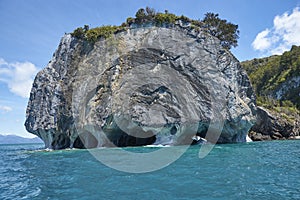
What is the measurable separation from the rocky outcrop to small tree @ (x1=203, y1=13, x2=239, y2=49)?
53.8 feet

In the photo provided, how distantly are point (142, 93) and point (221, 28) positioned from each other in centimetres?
2007

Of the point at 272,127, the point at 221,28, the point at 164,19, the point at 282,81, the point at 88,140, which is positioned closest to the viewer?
the point at 88,140

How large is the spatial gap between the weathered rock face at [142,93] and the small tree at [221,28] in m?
5.93

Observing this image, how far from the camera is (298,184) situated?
10547mm

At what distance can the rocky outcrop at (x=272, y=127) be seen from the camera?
4981 centimetres

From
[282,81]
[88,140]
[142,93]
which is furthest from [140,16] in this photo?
[282,81]

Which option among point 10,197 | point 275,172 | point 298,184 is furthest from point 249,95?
point 10,197

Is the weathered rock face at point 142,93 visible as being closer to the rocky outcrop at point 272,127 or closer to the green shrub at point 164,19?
the green shrub at point 164,19

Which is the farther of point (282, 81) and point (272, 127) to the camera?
point (282, 81)

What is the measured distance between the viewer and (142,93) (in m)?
34.4

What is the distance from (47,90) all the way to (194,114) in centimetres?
2365

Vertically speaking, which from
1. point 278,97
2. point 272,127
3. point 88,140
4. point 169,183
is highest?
point 278,97

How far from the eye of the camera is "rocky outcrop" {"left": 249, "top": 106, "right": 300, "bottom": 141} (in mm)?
49812

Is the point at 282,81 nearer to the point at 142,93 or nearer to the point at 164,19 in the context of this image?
the point at 164,19
